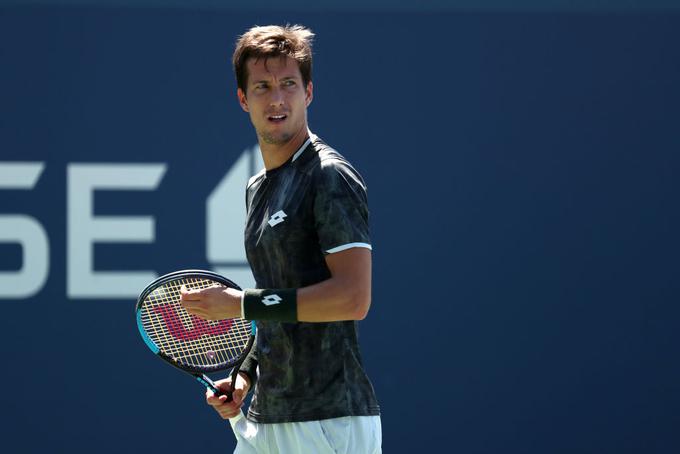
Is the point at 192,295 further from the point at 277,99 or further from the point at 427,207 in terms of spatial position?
the point at 427,207

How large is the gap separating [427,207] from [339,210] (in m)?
2.38

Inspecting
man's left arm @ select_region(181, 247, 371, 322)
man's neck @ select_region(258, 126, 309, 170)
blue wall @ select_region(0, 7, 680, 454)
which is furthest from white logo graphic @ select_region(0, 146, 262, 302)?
man's left arm @ select_region(181, 247, 371, 322)

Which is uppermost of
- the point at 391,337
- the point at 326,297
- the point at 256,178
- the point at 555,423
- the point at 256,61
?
the point at 256,61

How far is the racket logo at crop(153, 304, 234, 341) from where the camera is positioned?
253 centimetres

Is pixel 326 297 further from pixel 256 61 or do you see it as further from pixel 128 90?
pixel 128 90

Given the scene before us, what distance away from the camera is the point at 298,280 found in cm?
216

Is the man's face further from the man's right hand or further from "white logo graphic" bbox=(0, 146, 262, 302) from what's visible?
"white logo graphic" bbox=(0, 146, 262, 302)

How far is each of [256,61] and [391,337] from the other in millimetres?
2338

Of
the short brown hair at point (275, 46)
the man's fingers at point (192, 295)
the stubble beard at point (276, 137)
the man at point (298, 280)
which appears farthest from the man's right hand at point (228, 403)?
the short brown hair at point (275, 46)

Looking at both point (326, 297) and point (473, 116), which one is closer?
point (326, 297)

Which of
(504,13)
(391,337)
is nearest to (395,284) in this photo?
(391,337)

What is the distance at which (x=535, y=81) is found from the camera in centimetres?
449

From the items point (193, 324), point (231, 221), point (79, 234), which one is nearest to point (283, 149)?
point (193, 324)

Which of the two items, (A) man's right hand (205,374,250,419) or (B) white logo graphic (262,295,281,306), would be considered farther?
(A) man's right hand (205,374,250,419)
